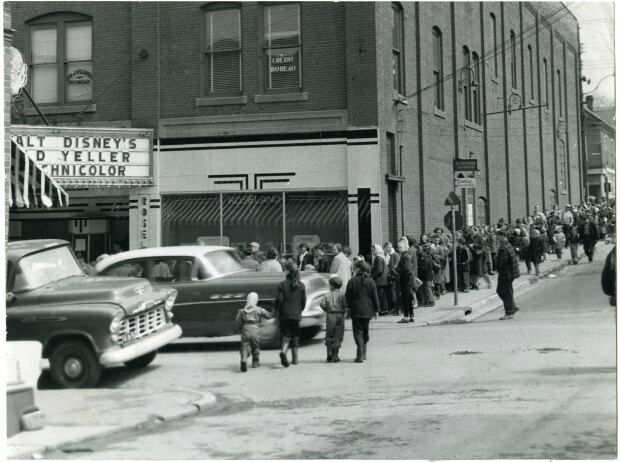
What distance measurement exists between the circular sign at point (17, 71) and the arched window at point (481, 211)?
19.0 metres

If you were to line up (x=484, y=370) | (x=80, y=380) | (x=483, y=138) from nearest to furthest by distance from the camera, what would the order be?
A: (x=80, y=380)
(x=484, y=370)
(x=483, y=138)

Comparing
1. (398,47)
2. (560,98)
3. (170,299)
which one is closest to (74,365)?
(170,299)

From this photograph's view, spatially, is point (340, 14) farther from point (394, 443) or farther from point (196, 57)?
point (394, 443)

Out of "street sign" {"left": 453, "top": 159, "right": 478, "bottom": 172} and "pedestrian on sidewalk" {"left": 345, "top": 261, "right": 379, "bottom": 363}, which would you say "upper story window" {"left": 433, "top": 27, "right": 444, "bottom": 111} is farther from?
"pedestrian on sidewalk" {"left": 345, "top": 261, "right": 379, "bottom": 363}

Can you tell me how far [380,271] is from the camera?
17.8 metres

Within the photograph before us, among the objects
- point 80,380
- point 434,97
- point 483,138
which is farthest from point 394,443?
point 483,138

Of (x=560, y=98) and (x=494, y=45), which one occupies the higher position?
(x=494, y=45)

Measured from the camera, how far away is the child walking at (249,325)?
1048cm

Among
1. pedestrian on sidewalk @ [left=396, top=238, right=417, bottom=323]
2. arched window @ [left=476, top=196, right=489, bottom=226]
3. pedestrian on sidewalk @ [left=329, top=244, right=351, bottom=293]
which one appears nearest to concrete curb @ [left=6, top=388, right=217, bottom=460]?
pedestrian on sidewalk @ [left=329, top=244, right=351, bottom=293]

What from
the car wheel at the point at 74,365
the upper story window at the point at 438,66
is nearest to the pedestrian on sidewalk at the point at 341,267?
the car wheel at the point at 74,365

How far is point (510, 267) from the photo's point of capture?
16828mm

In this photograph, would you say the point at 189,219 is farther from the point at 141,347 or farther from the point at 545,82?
the point at 545,82

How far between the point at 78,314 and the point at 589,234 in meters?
16.5

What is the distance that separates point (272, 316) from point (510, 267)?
7.18 meters
